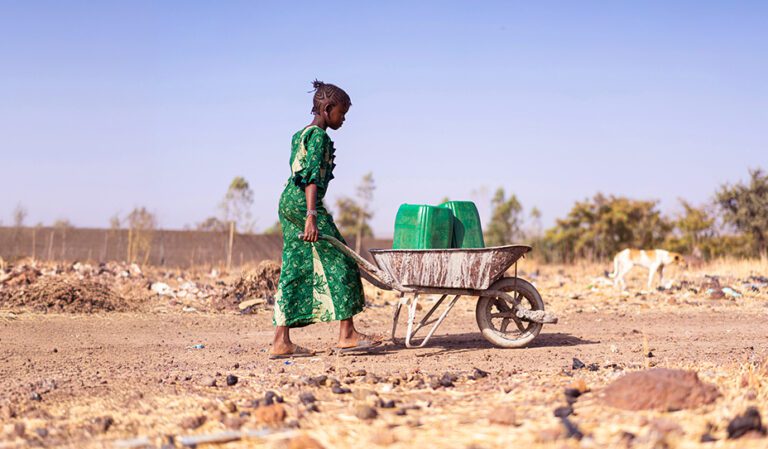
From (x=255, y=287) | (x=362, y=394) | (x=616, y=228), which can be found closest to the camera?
(x=362, y=394)

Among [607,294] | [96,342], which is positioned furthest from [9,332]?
[607,294]

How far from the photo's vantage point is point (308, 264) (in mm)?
5281

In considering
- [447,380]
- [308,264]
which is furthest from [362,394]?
[308,264]

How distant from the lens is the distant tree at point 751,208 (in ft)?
77.6

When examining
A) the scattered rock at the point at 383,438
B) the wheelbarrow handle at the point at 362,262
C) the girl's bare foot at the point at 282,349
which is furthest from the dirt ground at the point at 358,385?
the wheelbarrow handle at the point at 362,262

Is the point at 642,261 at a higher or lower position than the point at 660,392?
higher

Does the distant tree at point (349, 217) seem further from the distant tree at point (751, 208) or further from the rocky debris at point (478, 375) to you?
the rocky debris at point (478, 375)

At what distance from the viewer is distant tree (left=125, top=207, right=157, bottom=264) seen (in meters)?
16.7

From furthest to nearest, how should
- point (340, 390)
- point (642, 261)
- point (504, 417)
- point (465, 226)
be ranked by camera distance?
point (642, 261) → point (465, 226) → point (340, 390) → point (504, 417)

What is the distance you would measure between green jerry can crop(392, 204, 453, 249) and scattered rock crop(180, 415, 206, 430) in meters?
2.49

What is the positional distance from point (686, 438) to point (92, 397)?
2796 millimetres

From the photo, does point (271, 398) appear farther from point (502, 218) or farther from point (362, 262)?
point (502, 218)

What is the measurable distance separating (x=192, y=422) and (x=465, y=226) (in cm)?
302

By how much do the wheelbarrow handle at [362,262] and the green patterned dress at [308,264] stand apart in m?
0.09
